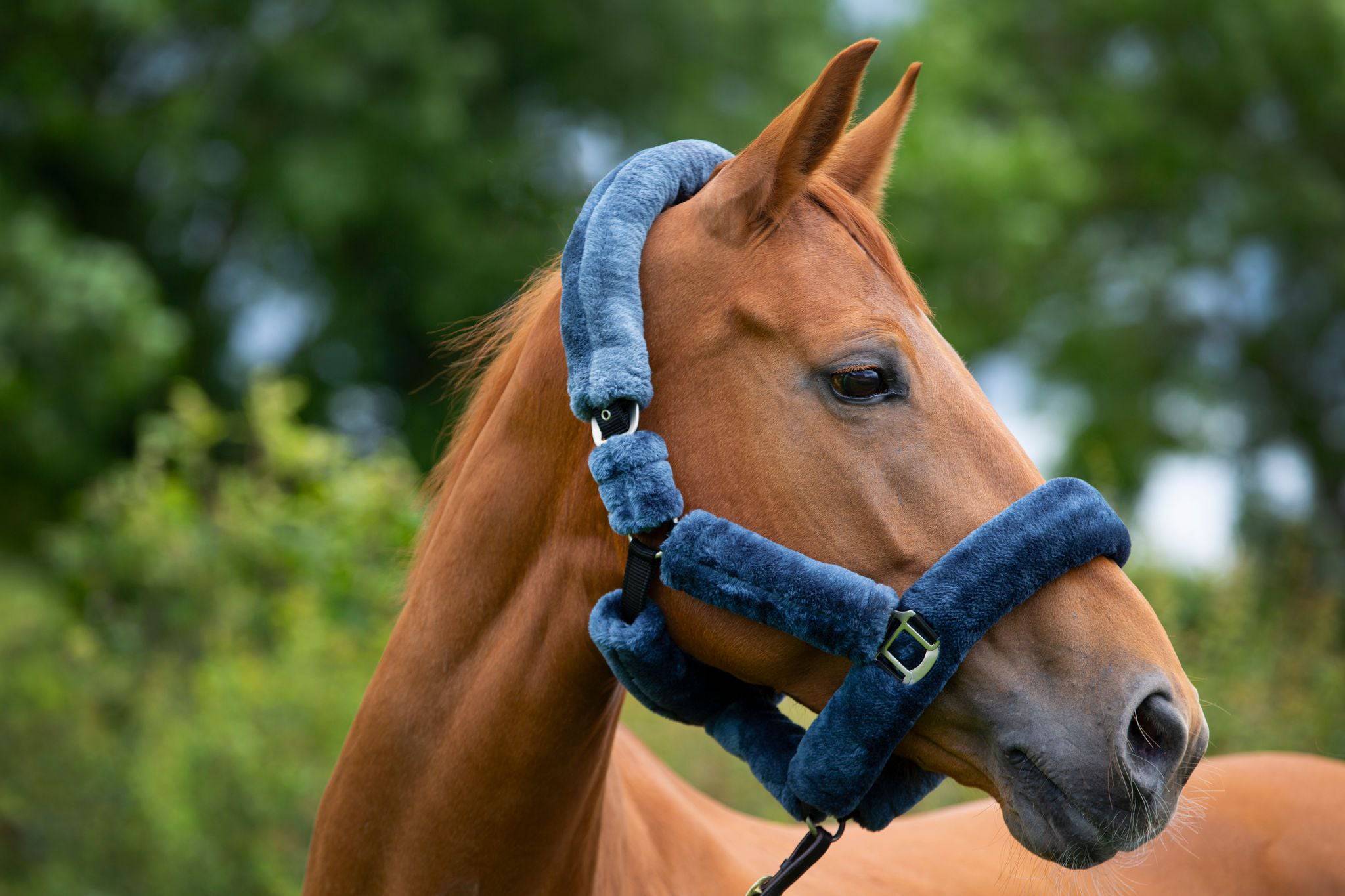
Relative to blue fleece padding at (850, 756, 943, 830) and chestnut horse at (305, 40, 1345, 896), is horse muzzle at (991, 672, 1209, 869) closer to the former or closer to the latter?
chestnut horse at (305, 40, 1345, 896)

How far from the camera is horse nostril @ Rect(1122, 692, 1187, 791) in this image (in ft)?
4.79

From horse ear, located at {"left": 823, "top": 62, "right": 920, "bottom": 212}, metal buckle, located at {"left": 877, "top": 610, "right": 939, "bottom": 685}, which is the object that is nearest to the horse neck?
metal buckle, located at {"left": 877, "top": 610, "right": 939, "bottom": 685}

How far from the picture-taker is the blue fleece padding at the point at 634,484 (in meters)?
1.64

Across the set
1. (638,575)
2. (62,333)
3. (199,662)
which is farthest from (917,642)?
(62,333)

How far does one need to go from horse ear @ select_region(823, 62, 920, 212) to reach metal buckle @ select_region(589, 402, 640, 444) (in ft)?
2.11

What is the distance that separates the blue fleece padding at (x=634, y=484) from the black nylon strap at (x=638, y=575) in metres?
0.04

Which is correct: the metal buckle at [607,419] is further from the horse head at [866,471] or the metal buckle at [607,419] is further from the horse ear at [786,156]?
the horse ear at [786,156]

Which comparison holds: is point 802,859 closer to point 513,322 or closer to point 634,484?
point 634,484

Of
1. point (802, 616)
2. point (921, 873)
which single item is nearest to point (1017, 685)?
point (802, 616)

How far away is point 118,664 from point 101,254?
3.12 metres

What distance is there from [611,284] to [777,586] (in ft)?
1.79

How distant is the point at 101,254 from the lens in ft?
25.0

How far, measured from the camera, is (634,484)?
1.64 m

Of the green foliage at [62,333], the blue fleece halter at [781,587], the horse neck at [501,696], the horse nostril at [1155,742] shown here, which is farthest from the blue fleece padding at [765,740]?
the green foliage at [62,333]
